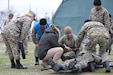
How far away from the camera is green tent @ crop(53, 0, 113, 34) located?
21.2m

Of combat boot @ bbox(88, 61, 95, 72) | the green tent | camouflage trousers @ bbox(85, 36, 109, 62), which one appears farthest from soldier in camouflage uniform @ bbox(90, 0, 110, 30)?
the green tent

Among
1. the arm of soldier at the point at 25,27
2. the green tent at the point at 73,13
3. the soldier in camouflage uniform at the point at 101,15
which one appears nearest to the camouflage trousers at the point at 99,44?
the soldier in camouflage uniform at the point at 101,15

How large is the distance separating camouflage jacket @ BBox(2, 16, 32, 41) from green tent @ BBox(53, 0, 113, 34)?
1225 centimetres

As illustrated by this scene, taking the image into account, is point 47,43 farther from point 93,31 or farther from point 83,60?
point 93,31

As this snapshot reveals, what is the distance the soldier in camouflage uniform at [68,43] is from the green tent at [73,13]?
38.7 feet

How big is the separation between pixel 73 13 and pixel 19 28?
13.1 m

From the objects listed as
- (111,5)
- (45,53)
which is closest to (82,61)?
(45,53)

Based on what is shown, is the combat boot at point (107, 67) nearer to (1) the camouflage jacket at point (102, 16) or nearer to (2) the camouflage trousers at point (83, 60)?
(2) the camouflage trousers at point (83, 60)

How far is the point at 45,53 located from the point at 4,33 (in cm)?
144

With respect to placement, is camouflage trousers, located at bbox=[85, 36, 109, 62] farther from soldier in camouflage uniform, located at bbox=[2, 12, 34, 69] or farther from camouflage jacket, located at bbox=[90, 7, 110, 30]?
soldier in camouflage uniform, located at bbox=[2, 12, 34, 69]

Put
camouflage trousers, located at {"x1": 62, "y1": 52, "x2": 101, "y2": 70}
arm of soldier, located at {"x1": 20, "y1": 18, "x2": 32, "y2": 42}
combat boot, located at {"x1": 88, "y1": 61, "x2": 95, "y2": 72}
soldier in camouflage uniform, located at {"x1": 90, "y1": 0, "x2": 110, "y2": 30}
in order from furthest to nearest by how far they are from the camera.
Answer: arm of soldier, located at {"x1": 20, "y1": 18, "x2": 32, "y2": 42}, soldier in camouflage uniform, located at {"x1": 90, "y1": 0, "x2": 110, "y2": 30}, combat boot, located at {"x1": 88, "y1": 61, "x2": 95, "y2": 72}, camouflage trousers, located at {"x1": 62, "y1": 52, "x2": 101, "y2": 70}

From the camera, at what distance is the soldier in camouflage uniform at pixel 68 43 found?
9039 millimetres

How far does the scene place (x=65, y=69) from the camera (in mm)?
7750

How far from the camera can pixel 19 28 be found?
9.09 m
